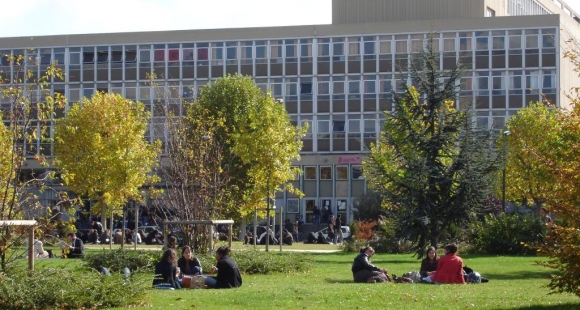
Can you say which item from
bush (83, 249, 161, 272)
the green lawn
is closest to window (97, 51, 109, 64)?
→ bush (83, 249, 161, 272)

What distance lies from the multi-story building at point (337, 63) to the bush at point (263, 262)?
1746 inches

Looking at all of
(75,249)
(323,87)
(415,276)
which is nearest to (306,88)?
(323,87)

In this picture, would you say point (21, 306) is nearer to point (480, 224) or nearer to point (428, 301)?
point (428, 301)

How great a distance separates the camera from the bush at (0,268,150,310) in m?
16.4

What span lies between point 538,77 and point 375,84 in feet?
35.7

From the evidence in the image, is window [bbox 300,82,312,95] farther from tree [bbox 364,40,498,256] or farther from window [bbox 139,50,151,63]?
tree [bbox 364,40,498,256]

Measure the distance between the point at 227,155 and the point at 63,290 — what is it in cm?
3326

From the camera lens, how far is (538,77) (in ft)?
234

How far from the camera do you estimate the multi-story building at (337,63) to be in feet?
237

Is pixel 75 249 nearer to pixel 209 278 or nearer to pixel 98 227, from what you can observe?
pixel 209 278

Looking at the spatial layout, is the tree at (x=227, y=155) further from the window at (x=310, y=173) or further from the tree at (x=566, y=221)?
the window at (x=310, y=173)

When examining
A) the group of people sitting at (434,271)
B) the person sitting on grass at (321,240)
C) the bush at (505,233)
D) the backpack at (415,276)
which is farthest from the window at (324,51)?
the backpack at (415,276)

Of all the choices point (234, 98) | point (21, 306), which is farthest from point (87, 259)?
point (234, 98)

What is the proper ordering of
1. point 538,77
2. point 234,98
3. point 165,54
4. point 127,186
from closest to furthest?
point 127,186 → point 234,98 → point 538,77 → point 165,54
